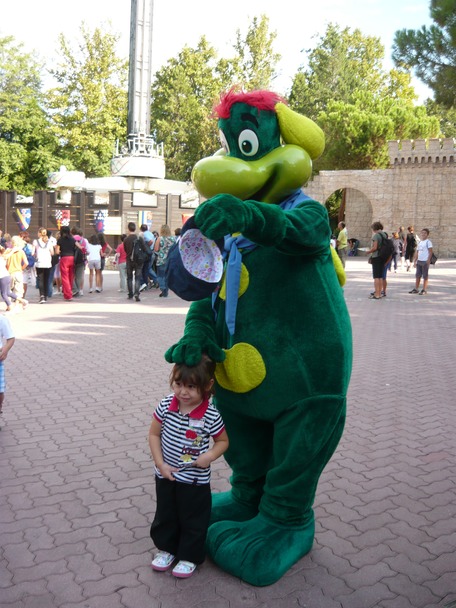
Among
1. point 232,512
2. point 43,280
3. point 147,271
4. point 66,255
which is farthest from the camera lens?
point 147,271

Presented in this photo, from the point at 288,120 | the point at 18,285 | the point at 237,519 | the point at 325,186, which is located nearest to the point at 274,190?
the point at 288,120

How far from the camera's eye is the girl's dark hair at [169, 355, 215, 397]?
106 inches

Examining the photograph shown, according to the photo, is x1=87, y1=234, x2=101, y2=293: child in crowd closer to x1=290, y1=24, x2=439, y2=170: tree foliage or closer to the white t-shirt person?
the white t-shirt person

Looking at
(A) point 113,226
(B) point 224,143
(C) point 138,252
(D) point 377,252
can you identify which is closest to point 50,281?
(C) point 138,252

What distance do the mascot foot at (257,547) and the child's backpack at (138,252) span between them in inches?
412

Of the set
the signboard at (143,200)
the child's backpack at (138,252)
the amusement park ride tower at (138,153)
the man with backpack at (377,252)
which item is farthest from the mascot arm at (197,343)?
the amusement park ride tower at (138,153)

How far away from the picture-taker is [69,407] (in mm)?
5734

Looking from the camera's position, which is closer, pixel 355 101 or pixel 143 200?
pixel 143 200

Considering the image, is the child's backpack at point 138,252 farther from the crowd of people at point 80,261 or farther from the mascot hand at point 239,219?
the mascot hand at point 239,219

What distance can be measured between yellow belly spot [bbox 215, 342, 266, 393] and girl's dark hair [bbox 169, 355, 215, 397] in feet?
0.34

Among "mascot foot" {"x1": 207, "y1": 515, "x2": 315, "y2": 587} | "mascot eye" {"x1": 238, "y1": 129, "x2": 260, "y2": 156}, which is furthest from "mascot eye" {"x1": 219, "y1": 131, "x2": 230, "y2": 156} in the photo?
"mascot foot" {"x1": 207, "y1": 515, "x2": 315, "y2": 587}

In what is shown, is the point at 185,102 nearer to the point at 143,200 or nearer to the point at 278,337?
the point at 143,200

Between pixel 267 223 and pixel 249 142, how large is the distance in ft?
1.94

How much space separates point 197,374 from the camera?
2.70m
